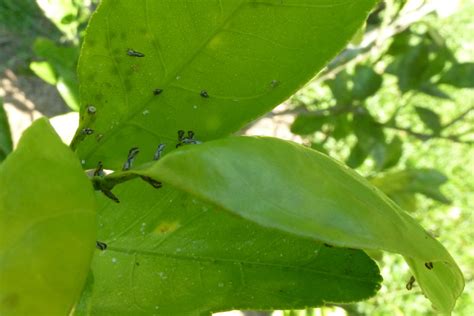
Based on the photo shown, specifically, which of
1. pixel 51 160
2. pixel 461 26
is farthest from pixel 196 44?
pixel 461 26

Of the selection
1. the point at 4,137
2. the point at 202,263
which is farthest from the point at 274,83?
the point at 4,137

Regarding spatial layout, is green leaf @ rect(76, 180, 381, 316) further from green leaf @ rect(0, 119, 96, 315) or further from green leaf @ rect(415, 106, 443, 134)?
green leaf @ rect(415, 106, 443, 134)

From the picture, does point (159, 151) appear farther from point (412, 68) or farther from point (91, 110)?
point (412, 68)

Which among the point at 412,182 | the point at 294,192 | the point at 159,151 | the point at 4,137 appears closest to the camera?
the point at 294,192

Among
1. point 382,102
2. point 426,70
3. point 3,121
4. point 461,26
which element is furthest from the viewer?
point 461,26

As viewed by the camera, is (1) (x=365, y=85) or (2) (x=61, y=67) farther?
(1) (x=365, y=85)

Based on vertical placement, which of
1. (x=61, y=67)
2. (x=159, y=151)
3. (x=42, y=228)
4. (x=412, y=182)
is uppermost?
(x=61, y=67)

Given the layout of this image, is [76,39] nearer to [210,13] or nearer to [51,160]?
[210,13]
